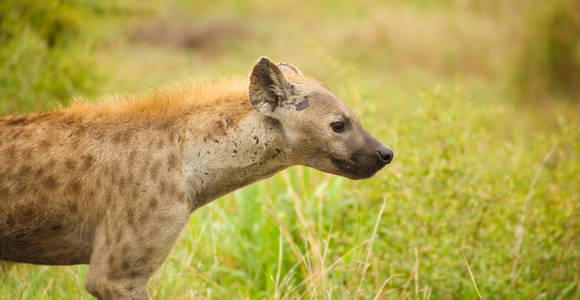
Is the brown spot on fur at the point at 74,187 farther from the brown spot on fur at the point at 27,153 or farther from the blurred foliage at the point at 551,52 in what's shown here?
the blurred foliage at the point at 551,52

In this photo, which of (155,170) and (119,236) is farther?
(155,170)

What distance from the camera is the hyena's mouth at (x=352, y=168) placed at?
131 inches

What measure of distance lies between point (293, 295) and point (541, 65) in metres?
8.15

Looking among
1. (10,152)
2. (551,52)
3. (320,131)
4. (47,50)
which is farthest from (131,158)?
(551,52)

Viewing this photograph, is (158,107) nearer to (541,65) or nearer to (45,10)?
(45,10)

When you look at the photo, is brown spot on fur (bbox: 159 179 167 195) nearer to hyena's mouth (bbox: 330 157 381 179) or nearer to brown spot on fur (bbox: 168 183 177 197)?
brown spot on fur (bbox: 168 183 177 197)

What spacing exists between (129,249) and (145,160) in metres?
0.45

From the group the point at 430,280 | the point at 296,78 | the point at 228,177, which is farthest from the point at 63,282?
the point at 430,280

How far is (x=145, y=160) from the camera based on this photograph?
315cm

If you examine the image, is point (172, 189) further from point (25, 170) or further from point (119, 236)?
point (25, 170)

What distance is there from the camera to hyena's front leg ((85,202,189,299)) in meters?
2.96

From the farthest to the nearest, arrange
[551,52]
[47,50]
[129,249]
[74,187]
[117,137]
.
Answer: [551,52]
[47,50]
[117,137]
[74,187]
[129,249]

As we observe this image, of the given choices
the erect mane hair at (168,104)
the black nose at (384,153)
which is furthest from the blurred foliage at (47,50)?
the black nose at (384,153)

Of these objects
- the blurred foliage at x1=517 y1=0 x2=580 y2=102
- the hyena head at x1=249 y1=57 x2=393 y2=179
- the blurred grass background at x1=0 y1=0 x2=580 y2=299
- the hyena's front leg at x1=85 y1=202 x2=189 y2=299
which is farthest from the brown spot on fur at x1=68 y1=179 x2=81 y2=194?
→ the blurred foliage at x1=517 y1=0 x2=580 y2=102
